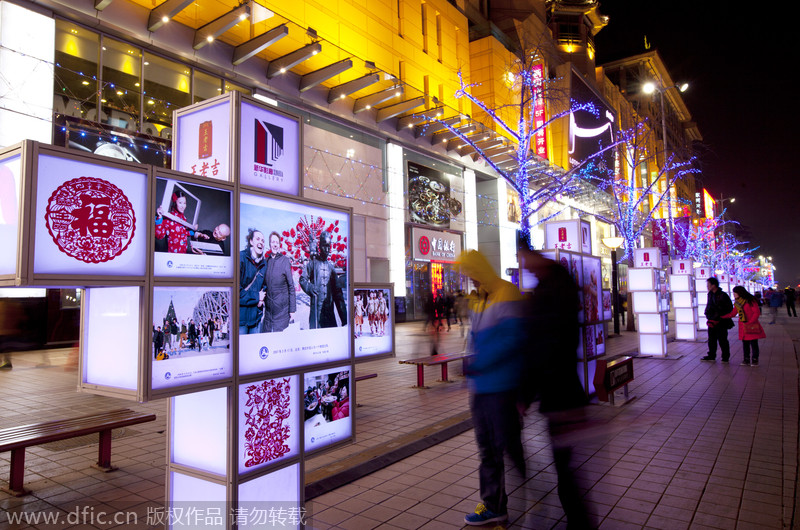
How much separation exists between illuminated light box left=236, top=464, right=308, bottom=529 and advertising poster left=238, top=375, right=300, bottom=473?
13 cm

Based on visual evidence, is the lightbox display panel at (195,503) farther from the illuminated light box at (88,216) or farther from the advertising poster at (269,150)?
the advertising poster at (269,150)

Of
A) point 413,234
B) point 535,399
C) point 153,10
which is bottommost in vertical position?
point 535,399

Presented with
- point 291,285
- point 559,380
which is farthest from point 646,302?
point 291,285

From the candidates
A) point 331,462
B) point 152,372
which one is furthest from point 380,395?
point 152,372

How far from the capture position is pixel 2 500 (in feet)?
13.6

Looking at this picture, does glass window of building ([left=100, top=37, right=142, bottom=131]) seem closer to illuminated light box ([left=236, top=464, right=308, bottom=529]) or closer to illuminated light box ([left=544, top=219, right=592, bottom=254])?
illuminated light box ([left=544, top=219, right=592, bottom=254])

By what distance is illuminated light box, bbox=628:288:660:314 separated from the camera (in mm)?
12289

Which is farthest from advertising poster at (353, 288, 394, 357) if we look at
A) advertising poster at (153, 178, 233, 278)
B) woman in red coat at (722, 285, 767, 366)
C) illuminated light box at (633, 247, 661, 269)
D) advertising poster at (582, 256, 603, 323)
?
illuminated light box at (633, 247, 661, 269)

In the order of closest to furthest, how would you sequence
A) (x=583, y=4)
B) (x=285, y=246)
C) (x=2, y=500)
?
(x=285, y=246)
(x=2, y=500)
(x=583, y=4)

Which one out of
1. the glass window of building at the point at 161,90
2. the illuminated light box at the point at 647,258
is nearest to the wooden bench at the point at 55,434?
the glass window of building at the point at 161,90

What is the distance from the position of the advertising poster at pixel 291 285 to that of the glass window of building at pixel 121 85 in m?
12.1

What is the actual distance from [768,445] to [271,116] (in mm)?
6012

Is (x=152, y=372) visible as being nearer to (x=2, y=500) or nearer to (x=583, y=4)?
(x=2, y=500)

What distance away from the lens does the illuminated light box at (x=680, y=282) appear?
52.0 feet
